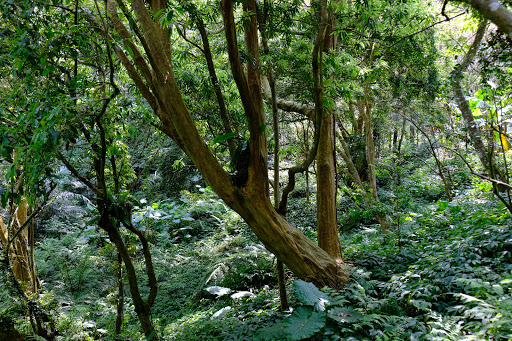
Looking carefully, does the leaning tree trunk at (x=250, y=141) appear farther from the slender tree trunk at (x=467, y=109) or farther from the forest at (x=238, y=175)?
the slender tree trunk at (x=467, y=109)

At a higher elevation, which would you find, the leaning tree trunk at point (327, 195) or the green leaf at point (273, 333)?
the leaning tree trunk at point (327, 195)

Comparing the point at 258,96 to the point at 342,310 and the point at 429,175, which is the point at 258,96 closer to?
the point at 342,310

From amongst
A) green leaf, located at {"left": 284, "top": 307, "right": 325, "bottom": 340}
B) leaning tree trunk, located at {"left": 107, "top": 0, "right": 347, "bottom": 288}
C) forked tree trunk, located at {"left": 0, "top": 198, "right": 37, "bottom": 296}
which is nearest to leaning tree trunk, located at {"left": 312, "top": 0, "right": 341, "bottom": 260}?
leaning tree trunk, located at {"left": 107, "top": 0, "right": 347, "bottom": 288}

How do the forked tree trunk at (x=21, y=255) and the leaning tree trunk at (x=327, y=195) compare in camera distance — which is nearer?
Result: the leaning tree trunk at (x=327, y=195)

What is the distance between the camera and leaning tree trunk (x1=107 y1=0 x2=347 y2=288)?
3.01 metres

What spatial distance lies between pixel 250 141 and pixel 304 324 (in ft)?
5.51

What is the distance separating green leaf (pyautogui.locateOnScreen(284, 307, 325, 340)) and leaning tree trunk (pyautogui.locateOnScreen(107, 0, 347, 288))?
2.62 feet

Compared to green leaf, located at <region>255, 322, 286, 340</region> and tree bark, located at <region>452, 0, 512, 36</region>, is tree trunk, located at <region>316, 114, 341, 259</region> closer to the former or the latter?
green leaf, located at <region>255, 322, 286, 340</region>

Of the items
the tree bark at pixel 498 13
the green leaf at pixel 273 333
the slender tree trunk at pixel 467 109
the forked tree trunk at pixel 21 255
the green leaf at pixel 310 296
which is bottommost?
the green leaf at pixel 273 333

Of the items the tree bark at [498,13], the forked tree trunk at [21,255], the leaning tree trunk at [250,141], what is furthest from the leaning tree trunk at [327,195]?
the forked tree trunk at [21,255]

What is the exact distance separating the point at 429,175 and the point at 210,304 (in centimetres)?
1011

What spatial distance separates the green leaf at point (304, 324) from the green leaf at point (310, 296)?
66 mm

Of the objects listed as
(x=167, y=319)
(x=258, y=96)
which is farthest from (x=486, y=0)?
(x=167, y=319)

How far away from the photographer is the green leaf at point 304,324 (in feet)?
8.42
